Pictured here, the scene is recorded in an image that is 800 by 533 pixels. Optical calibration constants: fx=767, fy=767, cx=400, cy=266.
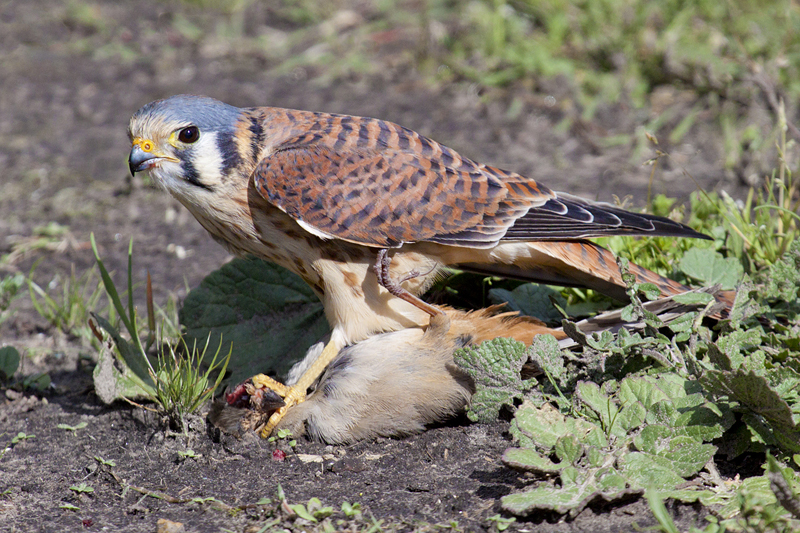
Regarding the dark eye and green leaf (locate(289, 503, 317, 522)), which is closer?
green leaf (locate(289, 503, 317, 522))

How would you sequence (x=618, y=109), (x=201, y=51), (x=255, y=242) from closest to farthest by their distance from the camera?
(x=255, y=242) < (x=618, y=109) < (x=201, y=51)

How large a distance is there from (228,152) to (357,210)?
56 cm

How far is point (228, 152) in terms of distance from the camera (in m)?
2.97

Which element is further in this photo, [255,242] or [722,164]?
[722,164]

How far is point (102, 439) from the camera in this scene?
2.91 metres

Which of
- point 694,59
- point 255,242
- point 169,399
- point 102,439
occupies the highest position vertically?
point 694,59

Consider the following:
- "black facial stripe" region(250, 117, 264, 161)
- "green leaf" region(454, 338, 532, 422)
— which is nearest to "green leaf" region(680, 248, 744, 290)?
"green leaf" region(454, 338, 532, 422)

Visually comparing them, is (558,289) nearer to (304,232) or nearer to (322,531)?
(304,232)

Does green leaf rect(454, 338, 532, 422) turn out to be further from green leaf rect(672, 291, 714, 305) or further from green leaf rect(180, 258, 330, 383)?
green leaf rect(180, 258, 330, 383)

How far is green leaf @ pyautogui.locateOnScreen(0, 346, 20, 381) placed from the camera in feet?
10.8

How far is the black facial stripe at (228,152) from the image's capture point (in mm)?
2957

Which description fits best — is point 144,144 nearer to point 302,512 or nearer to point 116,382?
point 116,382

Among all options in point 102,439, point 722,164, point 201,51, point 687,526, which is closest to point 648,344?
point 687,526

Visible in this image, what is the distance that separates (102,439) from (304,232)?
3.59 feet
